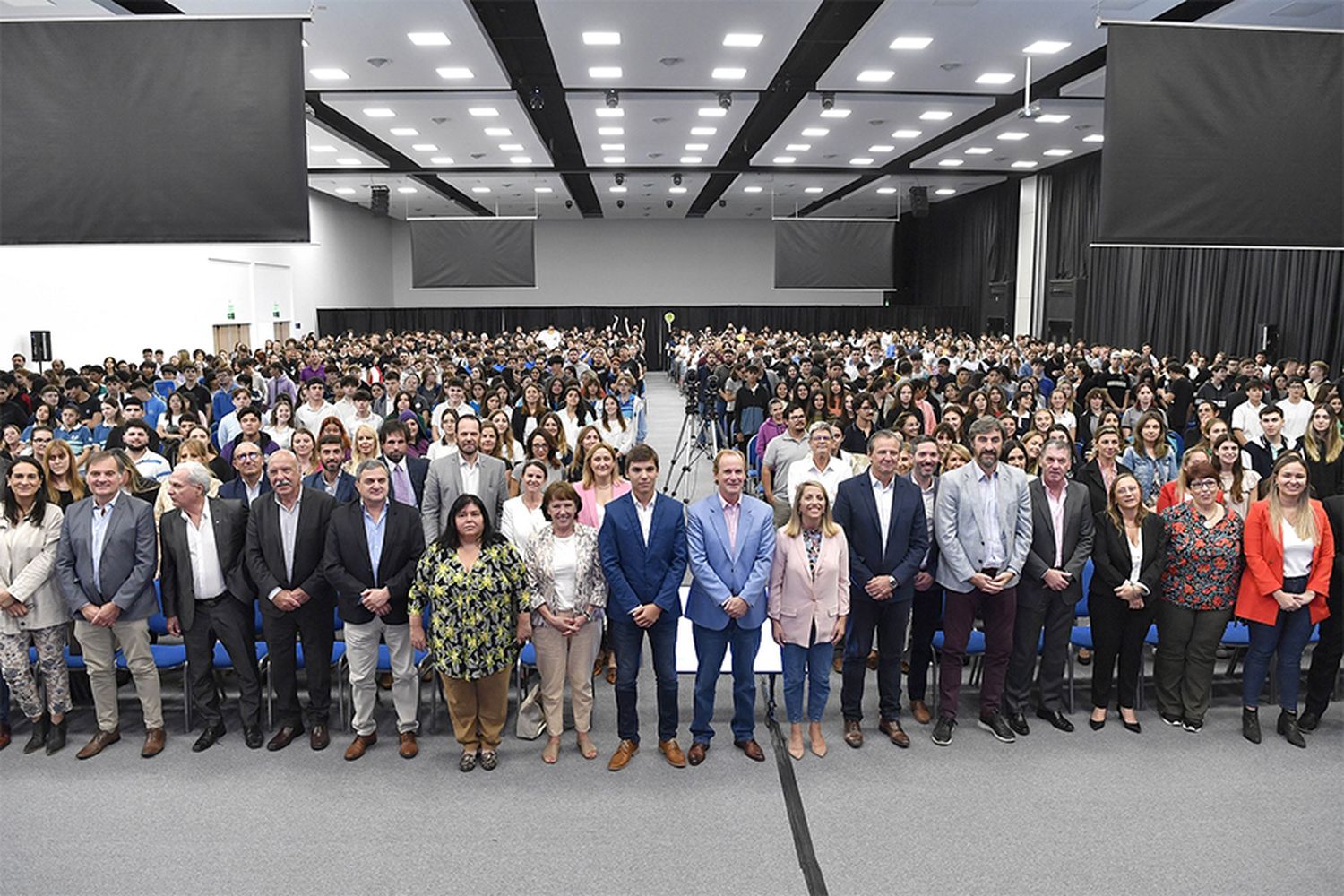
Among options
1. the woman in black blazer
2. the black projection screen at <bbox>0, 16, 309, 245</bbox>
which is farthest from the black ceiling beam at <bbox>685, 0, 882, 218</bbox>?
the woman in black blazer

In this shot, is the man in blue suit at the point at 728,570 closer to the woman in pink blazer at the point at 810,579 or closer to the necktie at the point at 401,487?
the woman in pink blazer at the point at 810,579

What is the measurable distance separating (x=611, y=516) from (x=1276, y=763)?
3645 millimetres

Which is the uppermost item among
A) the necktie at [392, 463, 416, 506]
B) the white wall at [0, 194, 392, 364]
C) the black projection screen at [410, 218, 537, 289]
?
the black projection screen at [410, 218, 537, 289]

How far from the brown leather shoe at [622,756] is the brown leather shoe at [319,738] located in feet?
5.00

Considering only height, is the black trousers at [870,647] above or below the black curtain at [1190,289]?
below

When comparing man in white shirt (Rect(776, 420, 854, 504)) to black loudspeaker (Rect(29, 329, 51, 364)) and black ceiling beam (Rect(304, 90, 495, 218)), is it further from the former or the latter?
black loudspeaker (Rect(29, 329, 51, 364))

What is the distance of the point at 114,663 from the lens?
5121 millimetres

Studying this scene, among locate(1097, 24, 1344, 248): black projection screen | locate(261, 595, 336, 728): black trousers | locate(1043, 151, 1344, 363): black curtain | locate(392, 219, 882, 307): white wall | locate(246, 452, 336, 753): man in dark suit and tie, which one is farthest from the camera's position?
locate(392, 219, 882, 307): white wall

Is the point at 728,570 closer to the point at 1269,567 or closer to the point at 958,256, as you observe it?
the point at 1269,567

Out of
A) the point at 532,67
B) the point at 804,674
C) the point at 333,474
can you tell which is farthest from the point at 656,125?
the point at 804,674

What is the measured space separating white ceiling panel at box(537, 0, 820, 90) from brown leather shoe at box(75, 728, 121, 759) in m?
7.39

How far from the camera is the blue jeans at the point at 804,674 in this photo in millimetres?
4988

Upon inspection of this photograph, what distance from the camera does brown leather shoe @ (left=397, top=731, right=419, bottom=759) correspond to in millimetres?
5027

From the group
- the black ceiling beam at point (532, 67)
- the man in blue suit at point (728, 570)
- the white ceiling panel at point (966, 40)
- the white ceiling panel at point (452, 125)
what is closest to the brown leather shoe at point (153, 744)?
the man in blue suit at point (728, 570)
